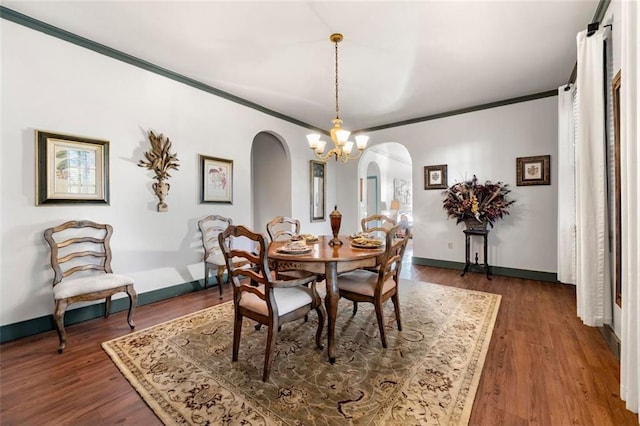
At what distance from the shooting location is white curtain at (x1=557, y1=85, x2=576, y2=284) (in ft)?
11.0

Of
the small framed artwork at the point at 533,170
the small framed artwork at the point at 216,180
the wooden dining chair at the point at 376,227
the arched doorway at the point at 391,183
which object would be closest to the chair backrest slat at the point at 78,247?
the small framed artwork at the point at 216,180

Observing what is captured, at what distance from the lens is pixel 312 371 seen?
1902mm

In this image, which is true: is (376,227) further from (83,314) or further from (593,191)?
(83,314)

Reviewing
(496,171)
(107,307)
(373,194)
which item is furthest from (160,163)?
(373,194)

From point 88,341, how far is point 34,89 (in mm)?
2260

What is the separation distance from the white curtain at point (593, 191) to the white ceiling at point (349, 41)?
49cm

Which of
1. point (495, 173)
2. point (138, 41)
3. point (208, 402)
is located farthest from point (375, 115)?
point (208, 402)

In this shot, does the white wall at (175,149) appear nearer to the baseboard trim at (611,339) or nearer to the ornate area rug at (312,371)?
the ornate area rug at (312,371)

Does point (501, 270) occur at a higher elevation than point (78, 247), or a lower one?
lower

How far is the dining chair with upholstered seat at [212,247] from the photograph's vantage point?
3371 mm

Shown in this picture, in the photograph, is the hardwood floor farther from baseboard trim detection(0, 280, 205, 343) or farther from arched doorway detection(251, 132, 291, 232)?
arched doorway detection(251, 132, 291, 232)

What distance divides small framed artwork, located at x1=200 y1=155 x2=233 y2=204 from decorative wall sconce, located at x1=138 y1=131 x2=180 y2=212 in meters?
0.44

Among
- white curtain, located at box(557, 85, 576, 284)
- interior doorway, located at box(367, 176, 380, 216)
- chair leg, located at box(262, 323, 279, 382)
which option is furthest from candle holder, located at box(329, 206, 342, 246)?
interior doorway, located at box(367, 176, 380, 216)

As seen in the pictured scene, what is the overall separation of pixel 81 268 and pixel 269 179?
339 cm
